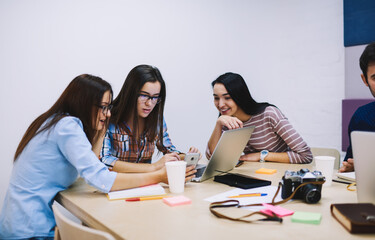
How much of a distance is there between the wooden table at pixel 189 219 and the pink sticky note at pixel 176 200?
0.07 feet

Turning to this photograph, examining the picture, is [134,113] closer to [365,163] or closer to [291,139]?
[291,139]

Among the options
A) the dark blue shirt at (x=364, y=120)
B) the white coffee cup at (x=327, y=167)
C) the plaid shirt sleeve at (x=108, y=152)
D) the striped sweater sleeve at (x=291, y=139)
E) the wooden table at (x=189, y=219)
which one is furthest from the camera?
the striped sweater sleeve at (x=291, y=139)

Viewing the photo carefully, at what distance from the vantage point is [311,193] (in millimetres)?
1104

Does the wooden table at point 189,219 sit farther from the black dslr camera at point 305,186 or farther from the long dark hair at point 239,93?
the long dark hair at point 239,93

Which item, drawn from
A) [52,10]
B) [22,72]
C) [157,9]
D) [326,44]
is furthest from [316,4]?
[22,72]

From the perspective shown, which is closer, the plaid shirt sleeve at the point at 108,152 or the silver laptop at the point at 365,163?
the silver laptop at the point at 365,163

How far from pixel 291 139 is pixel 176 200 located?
116cm

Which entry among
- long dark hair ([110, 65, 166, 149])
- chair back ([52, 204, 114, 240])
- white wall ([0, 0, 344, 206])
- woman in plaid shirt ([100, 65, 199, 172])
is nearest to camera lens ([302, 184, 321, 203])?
chair back ([52, 204, 114, 240])

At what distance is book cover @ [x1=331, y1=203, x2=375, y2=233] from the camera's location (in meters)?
0.82

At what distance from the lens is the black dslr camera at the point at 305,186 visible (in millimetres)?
1106

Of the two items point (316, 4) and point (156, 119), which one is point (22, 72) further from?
point (316, 4)

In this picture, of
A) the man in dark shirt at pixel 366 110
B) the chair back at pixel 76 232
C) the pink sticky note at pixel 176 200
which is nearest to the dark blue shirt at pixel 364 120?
the man in dark shirt at pixel 366 110

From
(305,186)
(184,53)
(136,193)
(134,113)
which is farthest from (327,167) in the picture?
(184,53)

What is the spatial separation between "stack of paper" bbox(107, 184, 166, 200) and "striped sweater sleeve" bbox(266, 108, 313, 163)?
3.34 feet
